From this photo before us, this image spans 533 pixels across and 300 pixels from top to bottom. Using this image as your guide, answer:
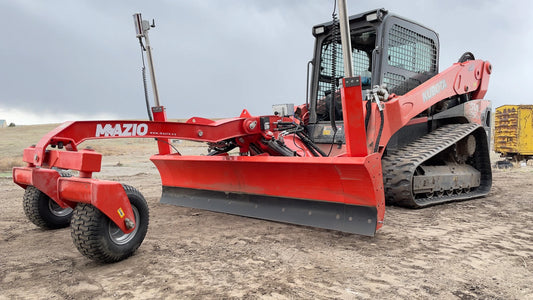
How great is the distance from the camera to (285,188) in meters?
4.58

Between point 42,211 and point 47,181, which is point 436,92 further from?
point 42,211

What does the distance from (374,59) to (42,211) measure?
13.7 feet

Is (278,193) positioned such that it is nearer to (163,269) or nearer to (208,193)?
(208,193)

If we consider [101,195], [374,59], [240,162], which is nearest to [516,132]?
[374,59]

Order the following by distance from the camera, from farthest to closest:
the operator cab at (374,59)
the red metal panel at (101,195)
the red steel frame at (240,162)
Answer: the operator cab at (374,59), the red steel frame at (240,162), the red metal panel at (101,195)

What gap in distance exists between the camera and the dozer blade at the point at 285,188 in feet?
12.5

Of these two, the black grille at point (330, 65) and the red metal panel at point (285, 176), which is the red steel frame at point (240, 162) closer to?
the red metal panel at point (285, 176)

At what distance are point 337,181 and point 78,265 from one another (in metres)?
2.37

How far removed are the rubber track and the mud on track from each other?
0.88 feet

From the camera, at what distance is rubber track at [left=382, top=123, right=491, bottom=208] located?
482 cm

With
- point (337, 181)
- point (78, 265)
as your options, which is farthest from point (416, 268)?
point (78, 265)

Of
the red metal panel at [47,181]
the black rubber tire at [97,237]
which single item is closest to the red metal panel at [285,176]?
the black rubber tire at [97,237]

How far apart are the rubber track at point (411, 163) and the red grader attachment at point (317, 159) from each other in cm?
1

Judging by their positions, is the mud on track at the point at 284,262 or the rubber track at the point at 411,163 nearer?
the mud on track at the point at 284,262
